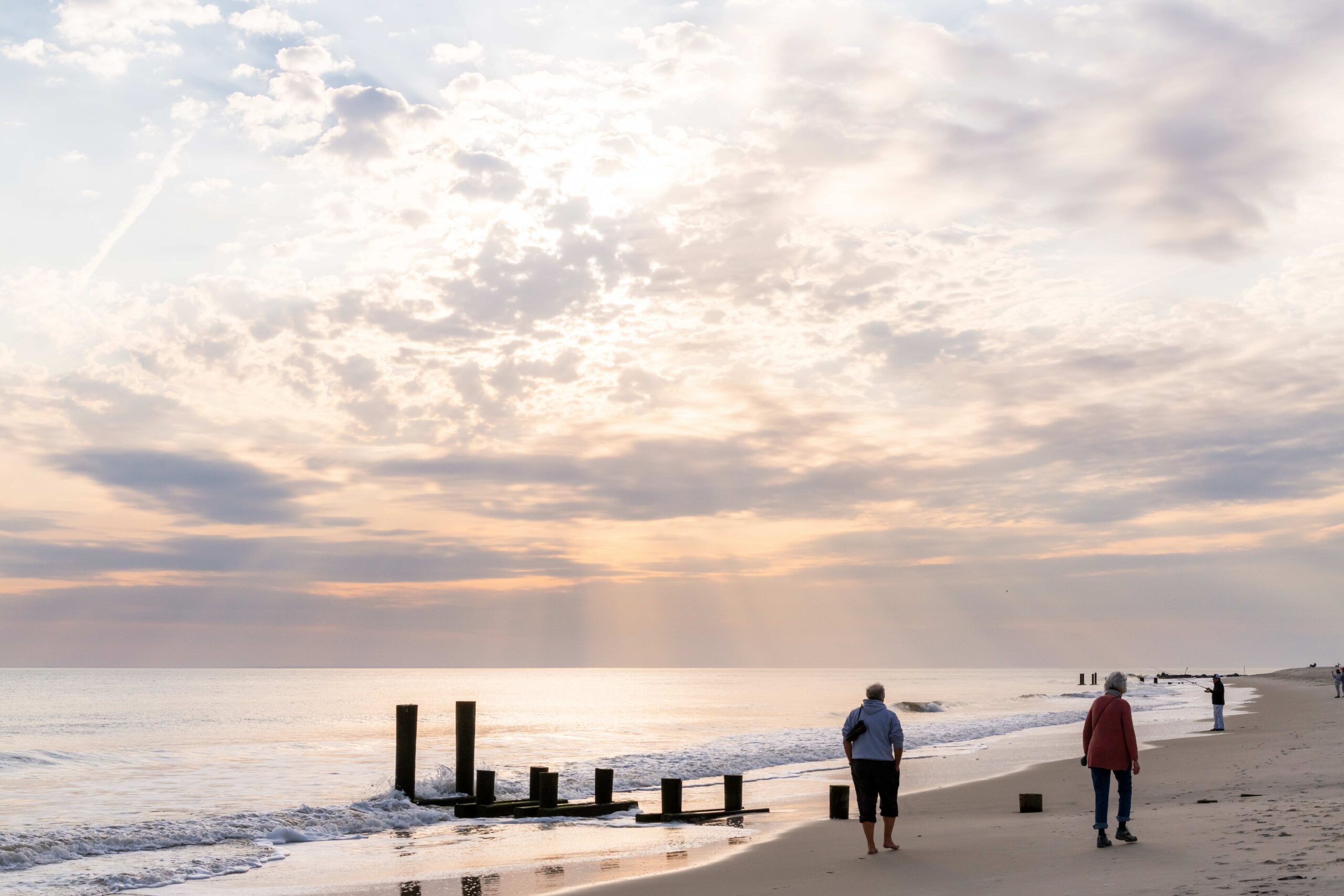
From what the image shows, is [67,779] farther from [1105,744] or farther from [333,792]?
[1105,744]

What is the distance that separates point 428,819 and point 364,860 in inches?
197

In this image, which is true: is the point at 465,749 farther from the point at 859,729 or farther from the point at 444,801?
the point at 859,729

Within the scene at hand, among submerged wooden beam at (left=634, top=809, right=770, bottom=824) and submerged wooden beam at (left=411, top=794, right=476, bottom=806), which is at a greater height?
submerged wooden beam at (left=634, top=809, right=770, bottom=824)

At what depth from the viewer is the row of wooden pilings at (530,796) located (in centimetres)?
1798

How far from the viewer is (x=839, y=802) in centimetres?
1631

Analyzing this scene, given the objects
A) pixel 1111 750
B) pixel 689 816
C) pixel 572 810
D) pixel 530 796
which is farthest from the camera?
pixel 530 796

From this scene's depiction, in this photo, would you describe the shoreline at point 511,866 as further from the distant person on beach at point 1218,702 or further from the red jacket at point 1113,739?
the distant person on beach at point 1218,702

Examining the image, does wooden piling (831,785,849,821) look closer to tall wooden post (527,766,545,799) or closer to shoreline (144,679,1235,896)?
shoreline (144,679,1235,896)

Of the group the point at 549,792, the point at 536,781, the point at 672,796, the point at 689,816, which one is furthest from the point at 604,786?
the point at 689,816

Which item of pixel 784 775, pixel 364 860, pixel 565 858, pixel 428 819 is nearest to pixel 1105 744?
pixel 565 858

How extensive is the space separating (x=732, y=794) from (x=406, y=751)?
7984 millimetres

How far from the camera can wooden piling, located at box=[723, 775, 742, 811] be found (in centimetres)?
1834

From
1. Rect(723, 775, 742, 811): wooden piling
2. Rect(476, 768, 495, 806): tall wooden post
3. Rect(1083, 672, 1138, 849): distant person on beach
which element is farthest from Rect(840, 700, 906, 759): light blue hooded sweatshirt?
Rect(476, 768, 495, 806): tall wooden post

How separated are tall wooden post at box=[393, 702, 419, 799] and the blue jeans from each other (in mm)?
14758
